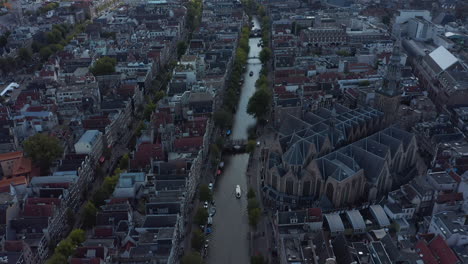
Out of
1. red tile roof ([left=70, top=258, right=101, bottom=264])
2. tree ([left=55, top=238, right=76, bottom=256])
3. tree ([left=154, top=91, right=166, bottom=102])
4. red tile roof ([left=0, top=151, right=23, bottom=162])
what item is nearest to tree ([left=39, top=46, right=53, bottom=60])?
tree ([left=154, top=91, right=166, bottom=102])

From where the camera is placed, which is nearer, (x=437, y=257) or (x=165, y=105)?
(x=437, y=257)

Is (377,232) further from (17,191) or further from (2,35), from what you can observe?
(2,35)

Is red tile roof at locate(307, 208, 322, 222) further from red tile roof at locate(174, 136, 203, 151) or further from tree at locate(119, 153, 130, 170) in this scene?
tree at locate(119, 153, 130, 170)

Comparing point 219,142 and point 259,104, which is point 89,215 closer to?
point 219,142

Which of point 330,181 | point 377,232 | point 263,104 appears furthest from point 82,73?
point 377,232

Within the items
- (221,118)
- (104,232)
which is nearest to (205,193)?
(104,232)

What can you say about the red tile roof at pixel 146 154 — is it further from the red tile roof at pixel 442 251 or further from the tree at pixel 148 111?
the red tile roof at pixel 442 251
